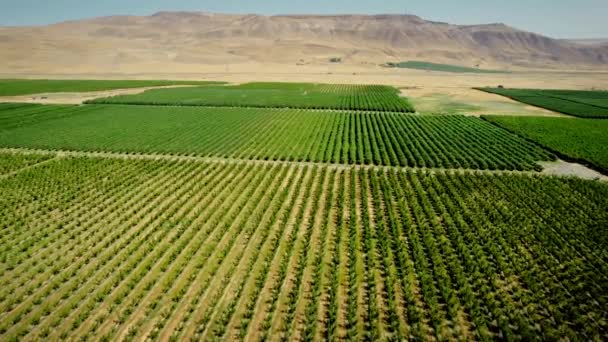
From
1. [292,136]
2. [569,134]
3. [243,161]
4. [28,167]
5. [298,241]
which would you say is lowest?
[298,241]

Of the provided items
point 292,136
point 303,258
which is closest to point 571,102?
point 292,136

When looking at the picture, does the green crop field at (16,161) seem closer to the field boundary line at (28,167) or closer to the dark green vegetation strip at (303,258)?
the field boundary line at (28,167)

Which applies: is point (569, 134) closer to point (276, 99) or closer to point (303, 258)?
point (303, 258)

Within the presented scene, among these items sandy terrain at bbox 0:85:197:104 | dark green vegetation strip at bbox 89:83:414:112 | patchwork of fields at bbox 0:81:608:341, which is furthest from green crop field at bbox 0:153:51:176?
sandy terrain at bbox 0:85:197:104

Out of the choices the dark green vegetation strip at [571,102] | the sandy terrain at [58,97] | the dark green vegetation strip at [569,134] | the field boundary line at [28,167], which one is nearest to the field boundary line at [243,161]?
the field boundary line at [28,167]

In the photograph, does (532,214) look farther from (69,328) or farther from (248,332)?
(69,328)

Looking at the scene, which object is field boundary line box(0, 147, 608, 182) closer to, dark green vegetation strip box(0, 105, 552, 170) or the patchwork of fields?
the patchwork of fields
